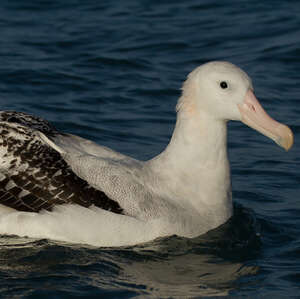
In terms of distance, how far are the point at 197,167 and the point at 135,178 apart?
686mm

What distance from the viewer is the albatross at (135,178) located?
9094mm

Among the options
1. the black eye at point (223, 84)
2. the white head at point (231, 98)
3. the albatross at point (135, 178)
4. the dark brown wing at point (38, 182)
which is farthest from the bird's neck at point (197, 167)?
the dark brown wing at point (38, 182)

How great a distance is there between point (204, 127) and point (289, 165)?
2813mm

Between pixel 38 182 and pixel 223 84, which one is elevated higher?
pixel 223 84

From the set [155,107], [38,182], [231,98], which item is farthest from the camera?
[155,107]

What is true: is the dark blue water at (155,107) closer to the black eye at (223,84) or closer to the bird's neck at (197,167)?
the bird's neck at (197,167)

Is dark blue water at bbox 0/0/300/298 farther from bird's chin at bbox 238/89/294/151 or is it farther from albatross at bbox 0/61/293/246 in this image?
bird's chin at bbox 238/89/294/151

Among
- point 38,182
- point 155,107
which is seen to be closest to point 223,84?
point 38,182

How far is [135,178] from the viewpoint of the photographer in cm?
946

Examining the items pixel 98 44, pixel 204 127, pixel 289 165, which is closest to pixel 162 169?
pixel 204 127

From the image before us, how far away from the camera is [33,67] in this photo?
15.1m

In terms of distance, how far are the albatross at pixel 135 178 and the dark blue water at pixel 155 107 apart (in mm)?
187

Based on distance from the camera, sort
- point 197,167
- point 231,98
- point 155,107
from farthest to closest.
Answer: point 155,107
point 197,167
point 231,98

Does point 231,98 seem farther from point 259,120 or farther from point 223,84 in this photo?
point 259,120
